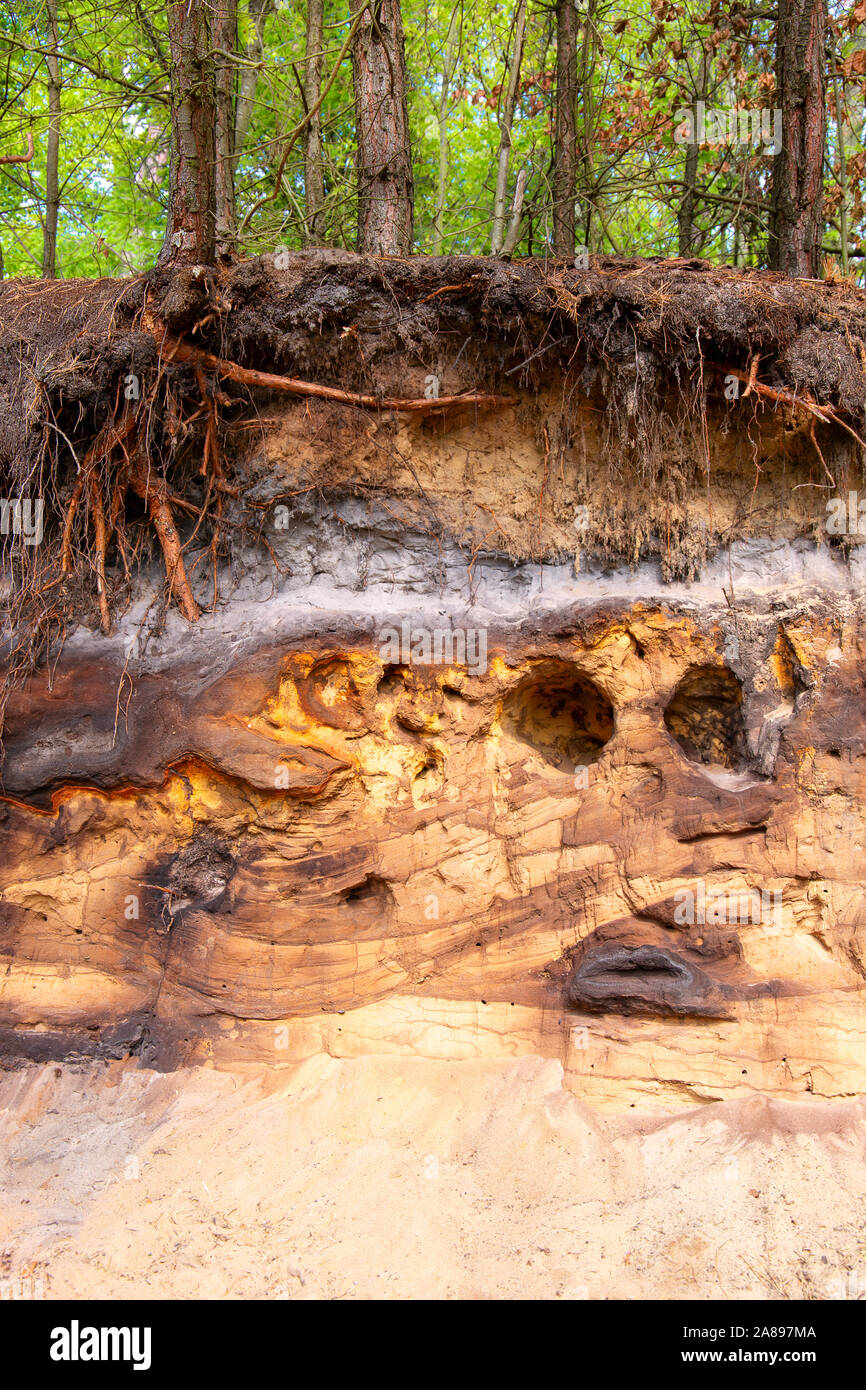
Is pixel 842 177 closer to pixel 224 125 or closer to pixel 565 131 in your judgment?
pixel 565 131

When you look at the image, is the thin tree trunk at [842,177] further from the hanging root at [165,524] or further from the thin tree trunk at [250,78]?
the hanging root at [165,524]

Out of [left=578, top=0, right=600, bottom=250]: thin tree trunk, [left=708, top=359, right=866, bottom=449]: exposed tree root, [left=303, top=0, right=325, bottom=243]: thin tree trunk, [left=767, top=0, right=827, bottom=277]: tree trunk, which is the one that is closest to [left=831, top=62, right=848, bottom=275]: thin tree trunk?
[left=767, top=0, right=827, bottom=277]: tree trunk

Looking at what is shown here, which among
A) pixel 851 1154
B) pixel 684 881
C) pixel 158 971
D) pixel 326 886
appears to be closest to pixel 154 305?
pixel 326 886

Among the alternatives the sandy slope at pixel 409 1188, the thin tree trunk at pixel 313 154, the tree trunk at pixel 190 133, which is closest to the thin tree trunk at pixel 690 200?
the thin tree trunk at pixel 313 154

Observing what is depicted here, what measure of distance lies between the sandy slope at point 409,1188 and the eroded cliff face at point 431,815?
0.18 m

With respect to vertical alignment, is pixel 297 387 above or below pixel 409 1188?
above

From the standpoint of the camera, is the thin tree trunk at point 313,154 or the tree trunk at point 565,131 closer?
the tree trunk at point 565,131

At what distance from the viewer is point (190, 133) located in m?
4.66

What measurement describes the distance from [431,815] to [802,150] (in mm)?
4748

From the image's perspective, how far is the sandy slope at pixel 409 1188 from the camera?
345 centimetres

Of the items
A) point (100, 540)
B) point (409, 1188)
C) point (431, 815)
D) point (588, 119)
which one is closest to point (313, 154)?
point (588, 119)

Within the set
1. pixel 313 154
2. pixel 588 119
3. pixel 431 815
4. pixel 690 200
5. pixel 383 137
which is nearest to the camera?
pixel 431 815

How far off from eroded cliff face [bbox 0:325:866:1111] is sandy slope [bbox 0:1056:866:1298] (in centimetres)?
18

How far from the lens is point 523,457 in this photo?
498 cm
